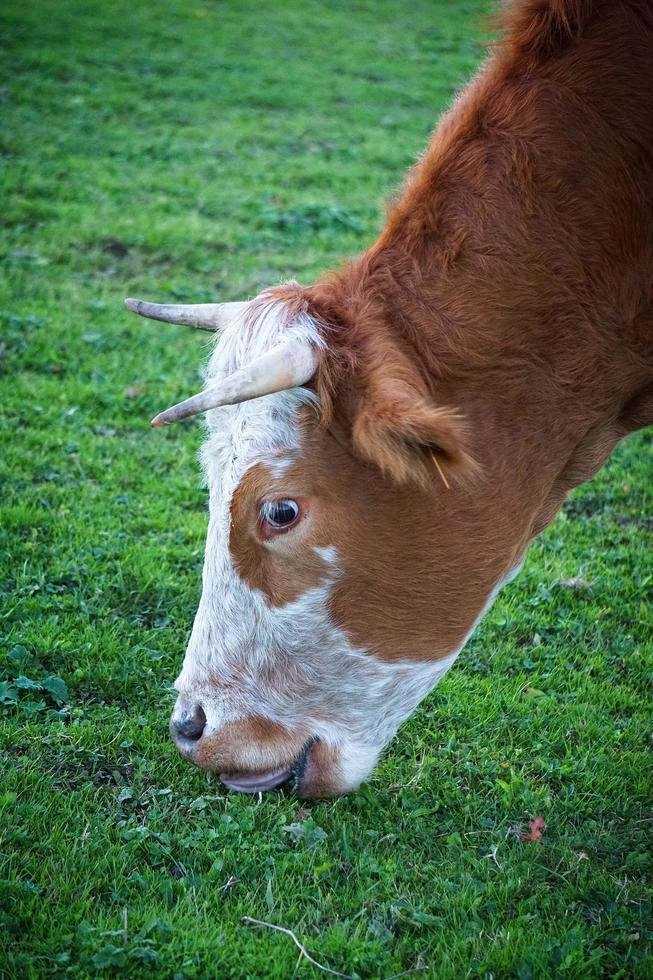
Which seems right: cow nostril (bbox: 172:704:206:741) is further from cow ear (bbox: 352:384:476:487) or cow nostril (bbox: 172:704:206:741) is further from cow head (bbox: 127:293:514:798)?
cow ear (bbox: 352:384:476:487)

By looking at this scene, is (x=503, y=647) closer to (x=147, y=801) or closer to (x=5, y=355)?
(x=147, y=801)

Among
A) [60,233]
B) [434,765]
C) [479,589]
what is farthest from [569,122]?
[60,233]

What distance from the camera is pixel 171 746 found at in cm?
364

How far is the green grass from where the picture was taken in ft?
9.65

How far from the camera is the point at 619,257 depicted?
9.59ft

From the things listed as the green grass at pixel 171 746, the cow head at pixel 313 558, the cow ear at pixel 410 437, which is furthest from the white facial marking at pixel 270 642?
the green grass at pixel 171 746

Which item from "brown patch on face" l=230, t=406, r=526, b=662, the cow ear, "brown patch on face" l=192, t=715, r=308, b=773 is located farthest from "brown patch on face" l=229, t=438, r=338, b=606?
"brown patch on face" l=192, t=715, r=308, b=773

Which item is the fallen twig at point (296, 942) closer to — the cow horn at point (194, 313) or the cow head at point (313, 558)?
the cow head at point (313, 558)

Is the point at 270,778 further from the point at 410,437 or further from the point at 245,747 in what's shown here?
the point at 410,437

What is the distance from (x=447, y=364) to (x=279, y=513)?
703 millimetres

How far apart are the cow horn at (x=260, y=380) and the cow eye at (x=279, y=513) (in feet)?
1.21

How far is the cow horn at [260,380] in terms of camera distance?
2.65 m

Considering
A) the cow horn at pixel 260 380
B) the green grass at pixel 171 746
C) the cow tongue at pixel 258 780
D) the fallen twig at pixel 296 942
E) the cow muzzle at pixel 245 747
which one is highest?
the cow horn at pixel 260 380

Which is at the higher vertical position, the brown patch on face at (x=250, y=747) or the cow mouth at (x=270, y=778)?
the brown patch on face at (x=250, y=747)
